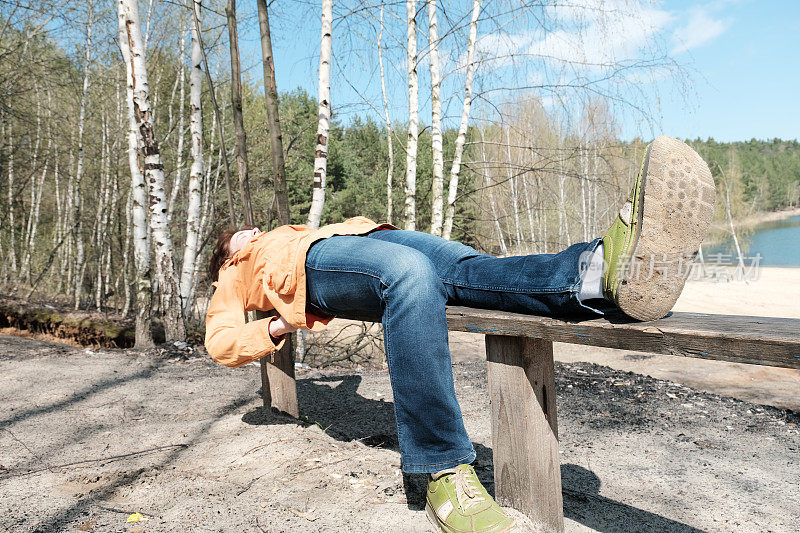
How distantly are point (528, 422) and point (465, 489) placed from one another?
0.30m

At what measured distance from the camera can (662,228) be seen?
4.42 ft

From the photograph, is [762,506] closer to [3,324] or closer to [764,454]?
[764,454]

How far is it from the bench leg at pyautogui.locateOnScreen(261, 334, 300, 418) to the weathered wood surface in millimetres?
1480

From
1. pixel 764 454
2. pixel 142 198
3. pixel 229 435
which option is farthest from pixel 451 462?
pixel 142 198

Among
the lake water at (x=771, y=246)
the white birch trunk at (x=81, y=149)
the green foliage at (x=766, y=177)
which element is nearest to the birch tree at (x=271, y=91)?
the white birch trunk at (x=81, y=149)

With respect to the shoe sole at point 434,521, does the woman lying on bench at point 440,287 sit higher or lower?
higher

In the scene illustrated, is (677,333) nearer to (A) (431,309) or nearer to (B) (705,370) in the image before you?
(A) (431,309)

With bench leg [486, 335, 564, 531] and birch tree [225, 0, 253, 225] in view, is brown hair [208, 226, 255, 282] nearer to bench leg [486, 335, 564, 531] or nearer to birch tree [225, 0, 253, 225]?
bench leg [486, 335, 564, 531]

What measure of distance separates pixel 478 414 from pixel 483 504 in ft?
5.93

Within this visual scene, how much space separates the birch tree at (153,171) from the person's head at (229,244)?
10.1ft

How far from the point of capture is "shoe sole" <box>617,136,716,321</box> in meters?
1.33

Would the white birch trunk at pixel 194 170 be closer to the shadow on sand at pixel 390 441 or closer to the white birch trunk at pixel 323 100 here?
the white birch trunk at pixel 323 100

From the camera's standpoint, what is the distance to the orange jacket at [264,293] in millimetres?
2039

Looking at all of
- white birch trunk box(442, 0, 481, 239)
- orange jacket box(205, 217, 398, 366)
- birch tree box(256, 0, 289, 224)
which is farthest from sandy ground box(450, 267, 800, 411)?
orange jacket box(205, 217, 398, 366)
